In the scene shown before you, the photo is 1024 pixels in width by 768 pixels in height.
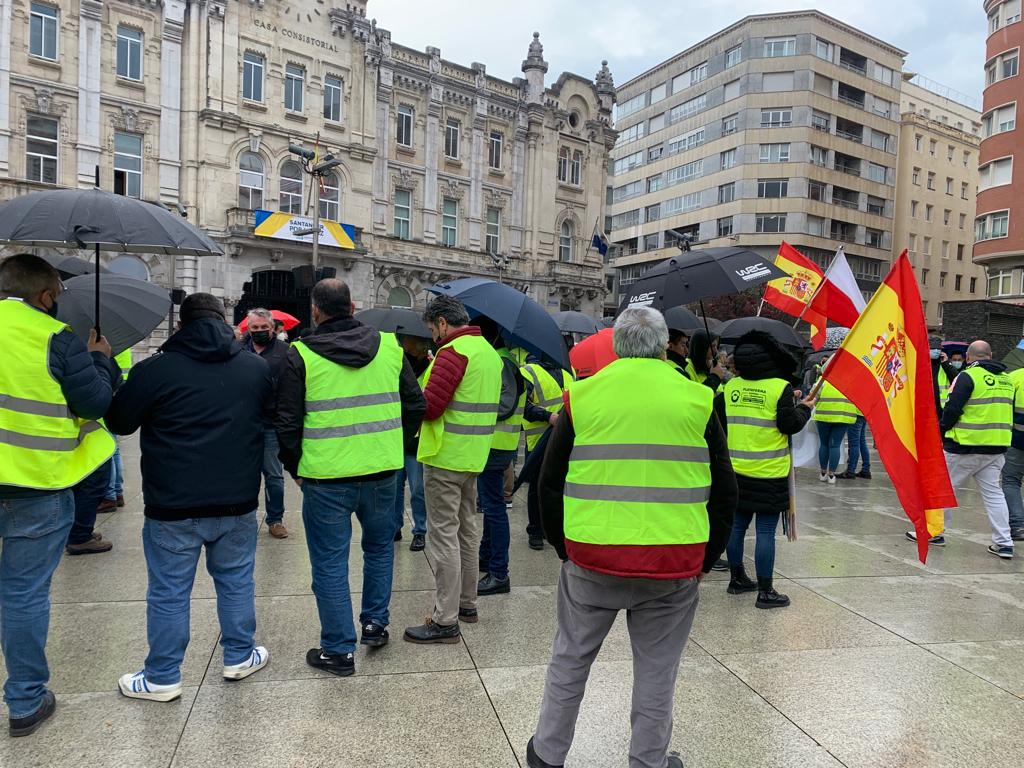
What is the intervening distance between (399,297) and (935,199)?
50.5m

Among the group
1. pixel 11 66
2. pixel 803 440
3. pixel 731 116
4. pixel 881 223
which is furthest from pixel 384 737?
pixel 881 223

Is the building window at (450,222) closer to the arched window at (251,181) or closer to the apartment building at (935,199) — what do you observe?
the arched window at (251,181)

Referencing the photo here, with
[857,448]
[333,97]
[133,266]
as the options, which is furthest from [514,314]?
[333,97]

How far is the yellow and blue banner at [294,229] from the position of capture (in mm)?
27000

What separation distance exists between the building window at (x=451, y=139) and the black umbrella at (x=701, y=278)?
2941 cm

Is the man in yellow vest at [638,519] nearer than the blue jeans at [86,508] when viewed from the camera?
Yes

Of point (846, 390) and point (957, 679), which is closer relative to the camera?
point (957, 679)

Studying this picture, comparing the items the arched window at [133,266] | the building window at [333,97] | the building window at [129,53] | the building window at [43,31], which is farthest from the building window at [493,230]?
the building window at [43,31]

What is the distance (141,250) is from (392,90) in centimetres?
3014

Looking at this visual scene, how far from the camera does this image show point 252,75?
91.5ft

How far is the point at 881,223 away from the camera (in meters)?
55.0

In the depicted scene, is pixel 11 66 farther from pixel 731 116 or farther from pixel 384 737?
pixel 731 116

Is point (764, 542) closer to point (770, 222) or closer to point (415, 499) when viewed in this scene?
point (415, 499)

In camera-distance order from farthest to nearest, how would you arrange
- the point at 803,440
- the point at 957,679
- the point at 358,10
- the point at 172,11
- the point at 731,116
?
the point at 731,116 → the point at 358,10 → the point at 172,11 → the point at 803,440 → the point at 957,679
